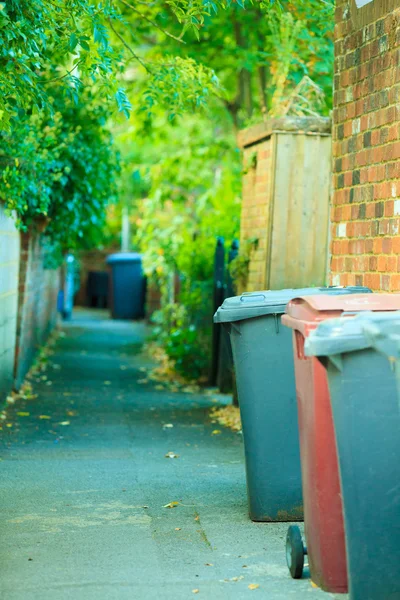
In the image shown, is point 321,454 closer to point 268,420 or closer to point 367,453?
point 367,453

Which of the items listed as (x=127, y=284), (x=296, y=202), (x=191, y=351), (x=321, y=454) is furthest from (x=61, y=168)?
(x=127, y=284)

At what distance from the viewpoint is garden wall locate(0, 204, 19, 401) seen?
368 inches

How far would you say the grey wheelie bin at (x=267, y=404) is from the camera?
5.33m

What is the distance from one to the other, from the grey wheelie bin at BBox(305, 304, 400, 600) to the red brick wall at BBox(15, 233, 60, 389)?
7.47 m

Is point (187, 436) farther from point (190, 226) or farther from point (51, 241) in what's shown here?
point (190, 226)

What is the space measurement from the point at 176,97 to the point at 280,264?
178 centimetres

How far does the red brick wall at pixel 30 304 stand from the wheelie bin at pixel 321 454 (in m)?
7.03

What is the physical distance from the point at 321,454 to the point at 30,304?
356 inches

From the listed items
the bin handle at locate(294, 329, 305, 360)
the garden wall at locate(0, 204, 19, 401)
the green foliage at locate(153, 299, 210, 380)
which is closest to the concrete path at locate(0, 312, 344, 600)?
the garden wall at locate(0, 204, 19, 401)

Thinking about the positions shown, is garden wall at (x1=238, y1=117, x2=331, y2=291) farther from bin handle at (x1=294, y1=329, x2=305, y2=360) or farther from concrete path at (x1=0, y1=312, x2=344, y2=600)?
bin handle at (x1=294, y1=329, x2=305, y2=360)

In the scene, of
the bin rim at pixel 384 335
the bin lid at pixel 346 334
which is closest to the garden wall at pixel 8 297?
the bin lid at pixel 346 334

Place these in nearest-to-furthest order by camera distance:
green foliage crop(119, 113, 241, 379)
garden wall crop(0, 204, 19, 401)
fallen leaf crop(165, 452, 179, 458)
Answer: fallen leaf crop(165, 452, 179, 458) → garden wall crop(0, 204, 19, 401) → green foliage crop(119, 113, 241, 379)

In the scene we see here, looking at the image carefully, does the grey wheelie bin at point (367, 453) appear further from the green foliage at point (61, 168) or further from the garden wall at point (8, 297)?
the garden wall at point (8, 297)

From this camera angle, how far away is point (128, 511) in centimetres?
572
